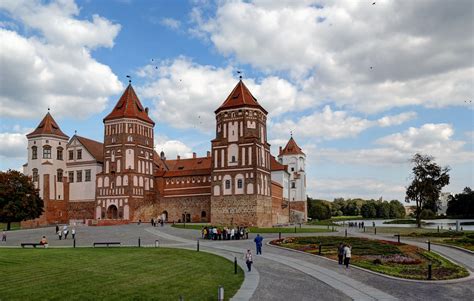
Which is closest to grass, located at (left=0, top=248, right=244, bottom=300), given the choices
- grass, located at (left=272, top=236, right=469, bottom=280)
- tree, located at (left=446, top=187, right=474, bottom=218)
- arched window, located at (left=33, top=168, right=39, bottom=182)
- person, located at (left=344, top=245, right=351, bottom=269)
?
person, located at (left=344, top=245, right=351, bottom=269)

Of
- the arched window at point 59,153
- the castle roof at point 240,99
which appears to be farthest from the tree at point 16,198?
the castle roof at point 240,99

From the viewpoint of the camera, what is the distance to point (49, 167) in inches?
2982

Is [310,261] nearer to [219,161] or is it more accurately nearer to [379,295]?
[379,295]

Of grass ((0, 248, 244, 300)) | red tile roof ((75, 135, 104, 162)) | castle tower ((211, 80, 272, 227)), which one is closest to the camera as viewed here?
grass ((0, 248, 244, 300))

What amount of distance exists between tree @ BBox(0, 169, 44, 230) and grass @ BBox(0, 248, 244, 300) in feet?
115

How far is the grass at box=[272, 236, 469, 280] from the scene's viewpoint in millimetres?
24141

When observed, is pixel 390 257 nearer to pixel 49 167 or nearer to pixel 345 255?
pixel 345 255

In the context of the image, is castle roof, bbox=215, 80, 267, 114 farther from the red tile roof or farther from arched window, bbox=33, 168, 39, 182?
arched window, bbox=33, 168, 39, 182

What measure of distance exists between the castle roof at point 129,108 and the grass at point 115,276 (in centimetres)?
4636

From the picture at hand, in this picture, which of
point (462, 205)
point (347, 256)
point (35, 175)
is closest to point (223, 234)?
point (347, 256)

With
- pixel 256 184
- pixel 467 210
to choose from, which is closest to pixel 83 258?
pixel 256 184

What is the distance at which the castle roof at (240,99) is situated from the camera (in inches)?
2699

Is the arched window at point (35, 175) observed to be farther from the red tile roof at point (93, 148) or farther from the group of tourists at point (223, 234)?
the group of tourists at point (223, 234)

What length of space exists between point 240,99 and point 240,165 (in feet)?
31.7
